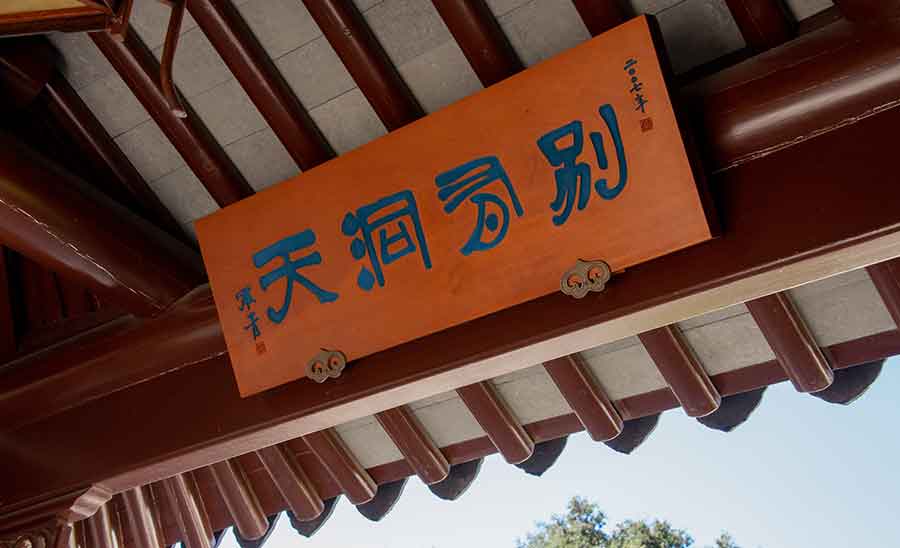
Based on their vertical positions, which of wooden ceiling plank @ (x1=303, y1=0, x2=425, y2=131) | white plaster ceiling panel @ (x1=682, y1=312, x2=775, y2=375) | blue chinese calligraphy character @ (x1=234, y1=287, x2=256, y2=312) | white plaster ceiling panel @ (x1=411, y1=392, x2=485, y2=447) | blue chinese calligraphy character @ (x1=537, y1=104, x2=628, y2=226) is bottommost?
white plaster ceiling panel @ (x1=682, y1=312, x2=775, y2=375)

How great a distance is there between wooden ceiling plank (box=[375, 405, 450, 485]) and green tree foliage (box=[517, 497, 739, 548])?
6.97 metres

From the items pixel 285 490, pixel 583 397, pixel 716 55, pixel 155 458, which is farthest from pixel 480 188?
pixel 285 490

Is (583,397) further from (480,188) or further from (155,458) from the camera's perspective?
(155,458)

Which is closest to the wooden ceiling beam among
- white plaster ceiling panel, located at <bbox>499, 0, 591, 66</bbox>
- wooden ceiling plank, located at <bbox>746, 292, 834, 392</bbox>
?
white plaster ceiling panel, located at <bbox>499, 0, 591, 66</bbox>

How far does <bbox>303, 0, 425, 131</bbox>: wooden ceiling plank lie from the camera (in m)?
2.60

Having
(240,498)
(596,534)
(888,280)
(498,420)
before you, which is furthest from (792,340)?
(596,534)

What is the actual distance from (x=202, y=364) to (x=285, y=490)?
728 mm

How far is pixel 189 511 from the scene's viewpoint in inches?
136

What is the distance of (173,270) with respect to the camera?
9.31 feet

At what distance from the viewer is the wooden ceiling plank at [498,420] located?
3000 millimetres

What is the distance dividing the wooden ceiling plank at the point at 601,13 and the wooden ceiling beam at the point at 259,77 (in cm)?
85

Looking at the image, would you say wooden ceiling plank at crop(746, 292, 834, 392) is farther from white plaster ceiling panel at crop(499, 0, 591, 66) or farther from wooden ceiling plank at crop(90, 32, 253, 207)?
wooden ceiling plank at crop(90, 32, 253, 207)

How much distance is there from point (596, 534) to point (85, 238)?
8279 millimetres

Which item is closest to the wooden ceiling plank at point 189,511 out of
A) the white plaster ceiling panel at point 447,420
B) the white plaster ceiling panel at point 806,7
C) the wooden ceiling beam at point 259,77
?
the white plaster ceiling panel at point 447,420
